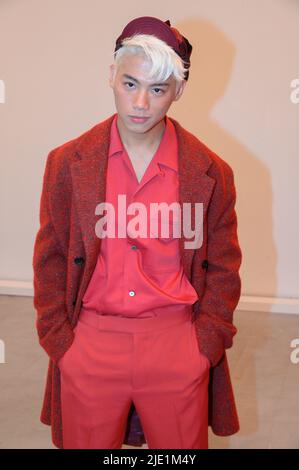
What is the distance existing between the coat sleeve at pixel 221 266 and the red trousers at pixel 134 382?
0.11 metres

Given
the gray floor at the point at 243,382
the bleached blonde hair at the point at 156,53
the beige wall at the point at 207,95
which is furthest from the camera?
the beige wall at the point at 207,95

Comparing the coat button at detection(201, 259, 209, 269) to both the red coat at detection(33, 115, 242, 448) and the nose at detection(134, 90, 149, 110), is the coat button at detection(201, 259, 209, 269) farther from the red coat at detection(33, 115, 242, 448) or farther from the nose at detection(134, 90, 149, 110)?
the nose at detection(134, 90, 149, 110)

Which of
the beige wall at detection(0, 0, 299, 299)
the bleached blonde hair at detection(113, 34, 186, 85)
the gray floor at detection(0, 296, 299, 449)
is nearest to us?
the bleached blonde hair at detection(113, 34, 186, 85)

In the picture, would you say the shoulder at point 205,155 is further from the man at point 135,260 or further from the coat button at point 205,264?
the coat button at point 205,264

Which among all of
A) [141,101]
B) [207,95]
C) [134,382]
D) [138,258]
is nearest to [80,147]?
[141,101]

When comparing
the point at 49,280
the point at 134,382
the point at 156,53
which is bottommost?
the point at 134,382

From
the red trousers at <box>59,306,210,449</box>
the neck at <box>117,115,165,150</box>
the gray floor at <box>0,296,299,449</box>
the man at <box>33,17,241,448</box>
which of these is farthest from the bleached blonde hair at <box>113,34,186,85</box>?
the gray floor at <box>0,296,299,449</box>

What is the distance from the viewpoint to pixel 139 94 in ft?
5.21

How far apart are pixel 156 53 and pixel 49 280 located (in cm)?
61

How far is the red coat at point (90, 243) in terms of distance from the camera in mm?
1657

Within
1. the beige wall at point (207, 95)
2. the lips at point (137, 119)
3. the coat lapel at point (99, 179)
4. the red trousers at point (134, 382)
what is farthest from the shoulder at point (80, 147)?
the beige wall at point (207, 95)

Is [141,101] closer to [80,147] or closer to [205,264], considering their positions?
[80,147]

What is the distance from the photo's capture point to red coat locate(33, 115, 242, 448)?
5.44 feet

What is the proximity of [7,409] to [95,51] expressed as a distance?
2276mm
